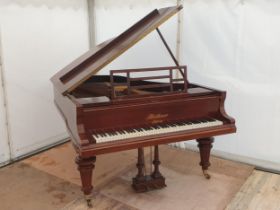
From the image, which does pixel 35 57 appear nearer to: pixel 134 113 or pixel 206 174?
pixel 134 113

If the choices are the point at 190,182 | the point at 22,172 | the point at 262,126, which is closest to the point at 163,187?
the point at 190,182

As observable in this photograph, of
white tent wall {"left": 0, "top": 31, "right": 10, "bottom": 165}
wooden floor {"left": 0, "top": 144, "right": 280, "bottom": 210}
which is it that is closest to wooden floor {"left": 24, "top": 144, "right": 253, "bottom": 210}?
wooden floor {"left": 0, "top": 144, "right": 280, "bottom": 210}

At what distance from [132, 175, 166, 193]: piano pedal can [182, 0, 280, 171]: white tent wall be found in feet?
3.69

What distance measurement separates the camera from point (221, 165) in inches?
131

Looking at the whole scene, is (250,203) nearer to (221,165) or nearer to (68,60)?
(221,165)

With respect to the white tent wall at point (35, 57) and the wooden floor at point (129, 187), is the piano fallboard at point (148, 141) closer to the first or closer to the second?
the wooden floor at point (129, 187)

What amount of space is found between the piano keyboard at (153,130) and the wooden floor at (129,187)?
0.71m

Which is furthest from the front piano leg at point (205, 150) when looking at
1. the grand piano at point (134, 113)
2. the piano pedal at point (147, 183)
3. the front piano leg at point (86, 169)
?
the front piano leg at point (86, 169)

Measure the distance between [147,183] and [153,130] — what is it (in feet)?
2.26

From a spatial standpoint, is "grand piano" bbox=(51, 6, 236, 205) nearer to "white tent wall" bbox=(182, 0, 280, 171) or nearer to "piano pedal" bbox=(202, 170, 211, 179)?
"piano pedal" bbox=(202, 170, 211, 179)

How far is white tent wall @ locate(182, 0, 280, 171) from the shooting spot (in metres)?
3.03

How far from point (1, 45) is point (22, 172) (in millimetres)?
1395

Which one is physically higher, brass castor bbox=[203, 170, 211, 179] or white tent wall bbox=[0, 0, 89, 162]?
white tent wall bbox=[0, 0, 89, 162]

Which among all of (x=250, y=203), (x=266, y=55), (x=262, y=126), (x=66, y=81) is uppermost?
(x=266, y=55)
